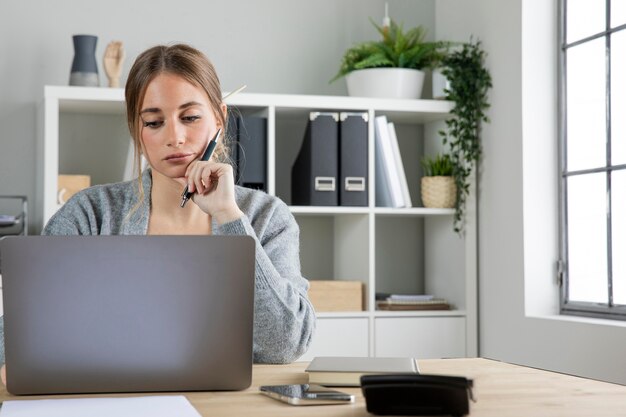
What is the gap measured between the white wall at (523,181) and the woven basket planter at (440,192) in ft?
0.62

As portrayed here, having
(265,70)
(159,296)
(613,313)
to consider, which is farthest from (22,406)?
(265,70)

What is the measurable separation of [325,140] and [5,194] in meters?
1.25

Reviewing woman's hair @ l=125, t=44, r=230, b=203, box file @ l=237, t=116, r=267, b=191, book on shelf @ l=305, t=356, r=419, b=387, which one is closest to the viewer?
book on shelf @ l=305, t=356, r=419, b=387

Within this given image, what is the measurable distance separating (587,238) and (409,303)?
75cm

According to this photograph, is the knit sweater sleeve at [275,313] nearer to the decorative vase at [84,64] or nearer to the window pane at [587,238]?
the window pane at [587,238]

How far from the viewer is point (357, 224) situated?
3791mm

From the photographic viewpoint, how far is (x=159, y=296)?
1201 mm

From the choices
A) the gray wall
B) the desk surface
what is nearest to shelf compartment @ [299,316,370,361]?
the gray wall

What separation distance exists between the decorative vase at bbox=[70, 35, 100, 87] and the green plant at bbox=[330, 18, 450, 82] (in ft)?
3.13

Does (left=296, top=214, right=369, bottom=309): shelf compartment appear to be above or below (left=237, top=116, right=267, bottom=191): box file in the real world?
below

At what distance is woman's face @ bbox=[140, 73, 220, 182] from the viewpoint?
1807 mm

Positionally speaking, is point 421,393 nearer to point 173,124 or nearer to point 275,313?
point 275,313

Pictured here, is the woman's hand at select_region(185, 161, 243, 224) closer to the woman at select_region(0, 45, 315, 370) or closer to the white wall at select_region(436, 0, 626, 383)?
the woman at select_region(0, 45, 315, 370)

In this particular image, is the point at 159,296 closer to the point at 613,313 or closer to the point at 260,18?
the point at 613,313
